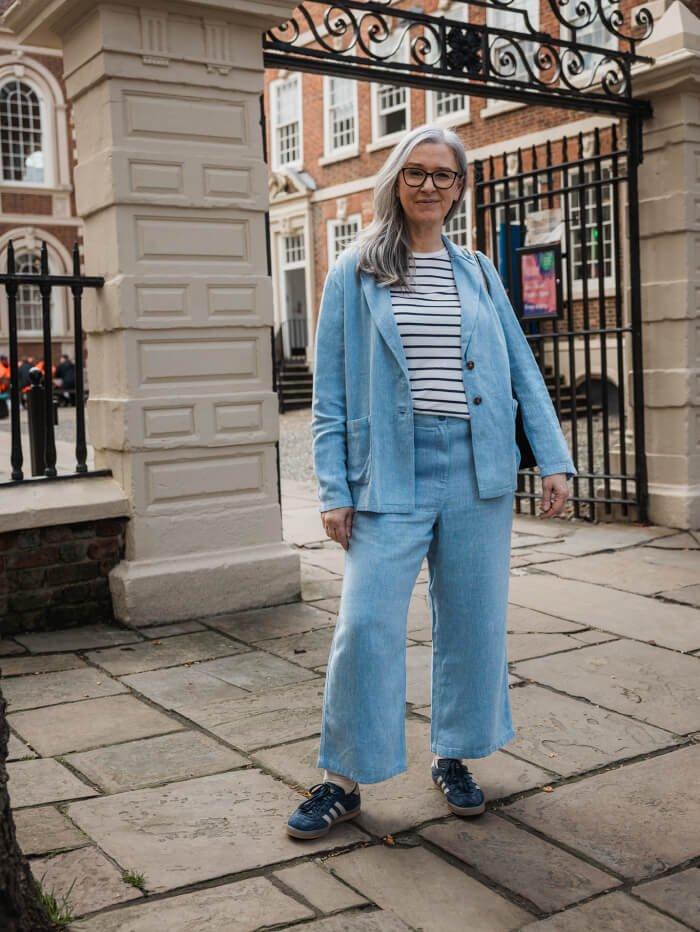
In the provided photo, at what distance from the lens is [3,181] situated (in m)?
29.5

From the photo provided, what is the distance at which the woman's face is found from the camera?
309cm

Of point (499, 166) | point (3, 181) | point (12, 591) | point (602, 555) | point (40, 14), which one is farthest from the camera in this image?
point (3, 181)

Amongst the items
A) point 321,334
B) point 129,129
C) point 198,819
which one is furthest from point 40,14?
point 198,819

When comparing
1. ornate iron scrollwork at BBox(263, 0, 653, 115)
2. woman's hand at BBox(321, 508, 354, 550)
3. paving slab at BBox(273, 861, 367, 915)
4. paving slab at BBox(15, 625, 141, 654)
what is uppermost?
ornate iron scrollwork at BBox(263, 0, 653, 115)

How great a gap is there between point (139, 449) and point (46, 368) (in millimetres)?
651

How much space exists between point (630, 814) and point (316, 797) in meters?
0.92

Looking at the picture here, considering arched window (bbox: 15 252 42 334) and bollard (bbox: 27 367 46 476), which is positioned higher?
arched window (bbox: 15 252 42 334)

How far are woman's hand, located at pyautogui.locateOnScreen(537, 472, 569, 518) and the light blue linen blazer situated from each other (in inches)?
0.9

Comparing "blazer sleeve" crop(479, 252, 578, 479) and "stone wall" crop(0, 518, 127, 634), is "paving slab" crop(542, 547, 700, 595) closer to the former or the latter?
"stone wall" crop(0, 518, 127, 634)

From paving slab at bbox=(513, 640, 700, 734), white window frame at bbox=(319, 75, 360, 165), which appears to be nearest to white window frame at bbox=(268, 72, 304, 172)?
white window frame at bbox=(319, 75, 360, 165)

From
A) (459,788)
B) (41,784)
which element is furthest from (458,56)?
(41,784)

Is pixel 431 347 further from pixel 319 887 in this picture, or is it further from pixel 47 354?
pixel 47 354

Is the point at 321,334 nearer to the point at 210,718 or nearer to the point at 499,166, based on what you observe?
the point at 210,718

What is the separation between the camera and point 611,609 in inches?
226
